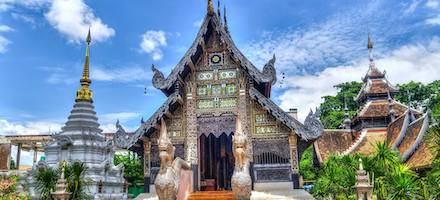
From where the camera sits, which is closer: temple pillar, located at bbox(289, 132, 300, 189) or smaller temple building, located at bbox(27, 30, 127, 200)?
temple pillar, located at bbox(289, 132, 300, 189)

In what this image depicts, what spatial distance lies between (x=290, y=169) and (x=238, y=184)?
3.87 meters

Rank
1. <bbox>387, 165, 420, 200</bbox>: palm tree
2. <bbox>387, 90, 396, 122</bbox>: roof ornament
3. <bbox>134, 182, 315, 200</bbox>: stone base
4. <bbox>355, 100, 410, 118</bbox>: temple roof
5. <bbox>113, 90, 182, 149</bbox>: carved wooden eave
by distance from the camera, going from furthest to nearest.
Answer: <bbox>355, 100, 410, 118</bbox>: temple roof, <bbox>387, 90, 396, 122</bbox>: roof ornament, <bbox>113, 90, 182, 149</bbox>: carved wooden eave, <bbox>134, 182, 315, 200</bbox>: stone base, <bbox>387, 165, 420, 200</bbox>: palm tree

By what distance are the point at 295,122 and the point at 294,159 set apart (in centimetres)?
118

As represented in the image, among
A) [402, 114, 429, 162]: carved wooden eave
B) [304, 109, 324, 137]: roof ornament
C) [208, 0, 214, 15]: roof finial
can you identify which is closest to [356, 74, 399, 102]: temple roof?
[402, 114, 429, 162]: carved wooden eave

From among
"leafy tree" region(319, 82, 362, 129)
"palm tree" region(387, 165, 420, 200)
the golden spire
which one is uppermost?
"leafy tree" region(319, 82, 362, 129)

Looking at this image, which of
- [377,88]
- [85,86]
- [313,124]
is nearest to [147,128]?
[313,124]

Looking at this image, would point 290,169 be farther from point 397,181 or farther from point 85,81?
point 85,81

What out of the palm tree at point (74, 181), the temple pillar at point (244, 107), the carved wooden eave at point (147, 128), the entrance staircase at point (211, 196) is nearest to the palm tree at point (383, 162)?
the temple pillar at point (244, 107)

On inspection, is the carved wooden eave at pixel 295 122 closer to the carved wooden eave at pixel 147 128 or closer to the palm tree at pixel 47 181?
the carved wooden eave at pixel 147 128

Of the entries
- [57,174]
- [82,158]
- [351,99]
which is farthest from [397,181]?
[351,99]

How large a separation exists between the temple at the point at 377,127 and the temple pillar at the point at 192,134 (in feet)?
33.1

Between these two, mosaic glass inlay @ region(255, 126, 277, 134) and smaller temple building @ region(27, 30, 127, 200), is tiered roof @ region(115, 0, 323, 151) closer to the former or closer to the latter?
mosaic glass inlay @ region(255, 126, 277, 134)

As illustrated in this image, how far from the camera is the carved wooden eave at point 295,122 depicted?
1291 cm

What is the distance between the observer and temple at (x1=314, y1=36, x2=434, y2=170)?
19.8 metres
